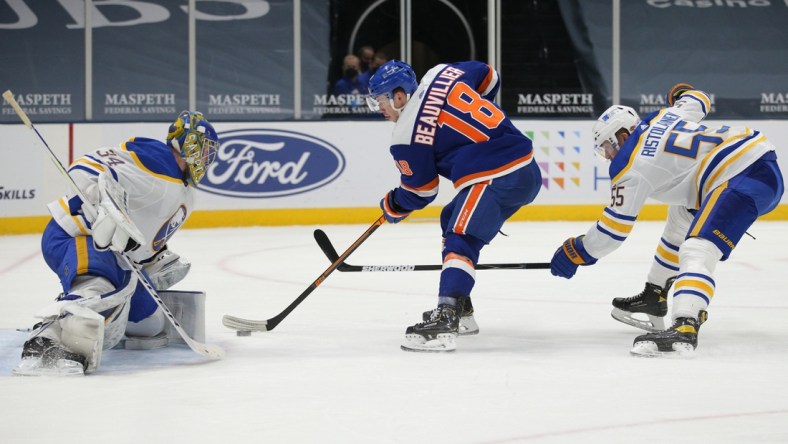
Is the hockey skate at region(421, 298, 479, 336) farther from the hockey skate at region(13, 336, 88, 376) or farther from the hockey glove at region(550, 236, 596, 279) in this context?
the hockey skate at region(13, 336, 88, 376)

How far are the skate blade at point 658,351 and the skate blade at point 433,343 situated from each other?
1.88 feet

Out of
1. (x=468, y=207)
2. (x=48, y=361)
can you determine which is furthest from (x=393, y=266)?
(x=48, y=361)

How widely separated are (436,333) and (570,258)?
0.56m

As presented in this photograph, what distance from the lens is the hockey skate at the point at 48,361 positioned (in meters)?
3.23

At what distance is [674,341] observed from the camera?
3.55 metres

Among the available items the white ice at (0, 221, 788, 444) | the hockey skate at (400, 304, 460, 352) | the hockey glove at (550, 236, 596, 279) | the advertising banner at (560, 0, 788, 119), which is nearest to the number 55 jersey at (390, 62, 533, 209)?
the hockey glove at (550, 236, 596, 279)

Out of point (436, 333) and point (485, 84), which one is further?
point (485, 84)

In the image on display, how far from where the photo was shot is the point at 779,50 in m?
10.6

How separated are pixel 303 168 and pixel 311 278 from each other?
310 centimetres

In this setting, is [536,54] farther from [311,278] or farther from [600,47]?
[311,278]

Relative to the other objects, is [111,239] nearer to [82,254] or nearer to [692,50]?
[82,254]

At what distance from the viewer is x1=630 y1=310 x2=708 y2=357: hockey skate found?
3.54 meters

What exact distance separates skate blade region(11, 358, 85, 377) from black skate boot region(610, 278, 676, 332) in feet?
6.40

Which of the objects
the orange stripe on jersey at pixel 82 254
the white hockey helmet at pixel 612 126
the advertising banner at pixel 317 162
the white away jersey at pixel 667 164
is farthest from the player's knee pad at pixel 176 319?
the advertising banner at pixel 317 162
